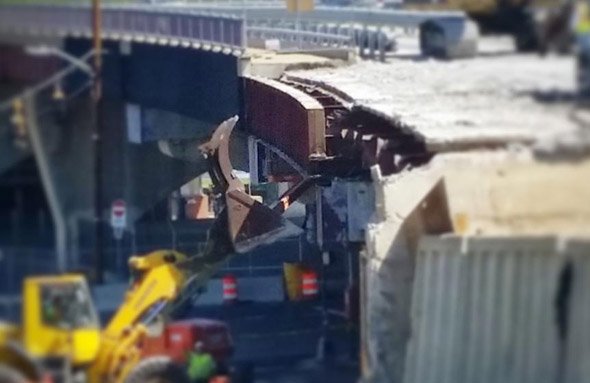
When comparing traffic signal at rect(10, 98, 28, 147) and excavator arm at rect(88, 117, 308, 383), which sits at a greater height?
traffic signal at rect(10, 98, 28, 147)

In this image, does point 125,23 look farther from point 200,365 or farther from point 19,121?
point 200,365

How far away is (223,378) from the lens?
579 centimetres

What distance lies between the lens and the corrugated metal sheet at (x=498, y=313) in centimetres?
496

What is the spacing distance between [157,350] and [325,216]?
12.8ft

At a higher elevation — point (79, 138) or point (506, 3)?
point (506, 3)

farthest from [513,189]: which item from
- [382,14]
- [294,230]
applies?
[294,230]

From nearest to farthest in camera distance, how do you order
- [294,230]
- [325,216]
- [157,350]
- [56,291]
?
[56,291]
[157,350]
[294,230]
[325,216]

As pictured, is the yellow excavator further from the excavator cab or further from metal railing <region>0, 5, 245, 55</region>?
metal railing <region>0, 5, 245, 55</region>

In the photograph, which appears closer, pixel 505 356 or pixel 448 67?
pixel 505 356

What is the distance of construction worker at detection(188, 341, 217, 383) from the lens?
18.6ft

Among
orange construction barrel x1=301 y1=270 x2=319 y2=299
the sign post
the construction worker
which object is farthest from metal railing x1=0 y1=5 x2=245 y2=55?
orange construction barrel x1=301 y1=270 x2=319 y2=299

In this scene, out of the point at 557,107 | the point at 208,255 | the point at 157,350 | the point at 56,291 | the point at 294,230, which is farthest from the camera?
the point at 294,230

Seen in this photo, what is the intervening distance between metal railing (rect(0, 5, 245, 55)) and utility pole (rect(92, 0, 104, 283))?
0.03 m

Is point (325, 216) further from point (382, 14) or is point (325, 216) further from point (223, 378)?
point (223, 378)
